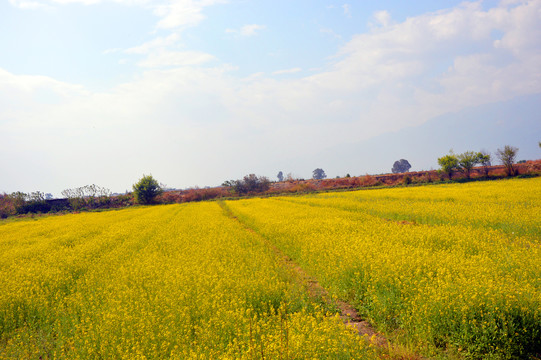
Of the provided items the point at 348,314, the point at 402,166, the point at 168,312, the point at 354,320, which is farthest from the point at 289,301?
the point at 402,166

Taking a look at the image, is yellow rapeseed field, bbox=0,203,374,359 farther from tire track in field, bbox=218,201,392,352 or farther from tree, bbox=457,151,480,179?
tree, bbox=457,151,480,179

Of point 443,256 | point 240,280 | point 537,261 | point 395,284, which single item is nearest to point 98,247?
point 240,280

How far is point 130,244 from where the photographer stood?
12.1 meters

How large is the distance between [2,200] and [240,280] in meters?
67.4

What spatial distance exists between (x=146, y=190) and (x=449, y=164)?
2130 inches

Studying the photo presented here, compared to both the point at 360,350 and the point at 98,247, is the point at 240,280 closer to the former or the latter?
the point at 360,350

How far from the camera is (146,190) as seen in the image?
56.6 m

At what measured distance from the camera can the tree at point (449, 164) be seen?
50.8m

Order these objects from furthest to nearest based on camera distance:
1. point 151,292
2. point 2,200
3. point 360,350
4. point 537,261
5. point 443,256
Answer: point 2,200 → point 443,256 → point 151,292 → point 537,261 → point 360,350

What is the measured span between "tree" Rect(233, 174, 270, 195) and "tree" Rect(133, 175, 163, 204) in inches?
630

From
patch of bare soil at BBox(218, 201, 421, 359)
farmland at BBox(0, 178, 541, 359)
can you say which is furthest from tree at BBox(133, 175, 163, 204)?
patch of bare soil at BBox(218, 201, 421, 359)

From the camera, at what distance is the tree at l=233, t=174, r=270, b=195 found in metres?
64.1

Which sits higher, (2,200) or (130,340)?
(2,200)

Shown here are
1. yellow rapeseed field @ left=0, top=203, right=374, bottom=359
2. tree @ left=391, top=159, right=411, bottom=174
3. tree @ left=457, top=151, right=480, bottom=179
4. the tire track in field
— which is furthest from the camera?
tree @ left=391, top=159, right=411, bottom=174
